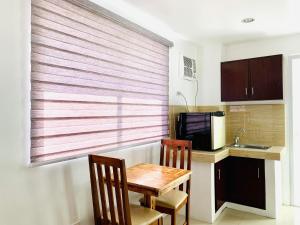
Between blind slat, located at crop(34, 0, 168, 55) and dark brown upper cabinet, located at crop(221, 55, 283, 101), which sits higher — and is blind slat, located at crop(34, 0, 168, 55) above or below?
above

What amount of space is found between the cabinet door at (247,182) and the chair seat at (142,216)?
164cm

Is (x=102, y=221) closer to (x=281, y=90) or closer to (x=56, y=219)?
(x=56, y=219)

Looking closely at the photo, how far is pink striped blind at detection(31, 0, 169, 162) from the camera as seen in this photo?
163cm

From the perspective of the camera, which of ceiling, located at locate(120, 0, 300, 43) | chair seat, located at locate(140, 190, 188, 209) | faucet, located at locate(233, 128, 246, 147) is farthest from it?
faucet, located at locate(233, 128, 246, 147)

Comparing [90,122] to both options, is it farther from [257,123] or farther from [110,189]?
[257,123]

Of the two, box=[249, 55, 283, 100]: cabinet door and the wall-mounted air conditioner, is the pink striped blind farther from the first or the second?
box=[249, 55, 283, 100]: cabinet door

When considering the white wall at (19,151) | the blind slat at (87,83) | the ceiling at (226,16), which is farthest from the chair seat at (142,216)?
the ceiling at (226,16)

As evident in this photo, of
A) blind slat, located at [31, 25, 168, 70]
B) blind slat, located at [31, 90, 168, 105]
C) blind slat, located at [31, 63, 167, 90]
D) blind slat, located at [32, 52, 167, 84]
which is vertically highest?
blind slat, located at [31, 25, 168, 70]

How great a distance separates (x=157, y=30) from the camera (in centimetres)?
289

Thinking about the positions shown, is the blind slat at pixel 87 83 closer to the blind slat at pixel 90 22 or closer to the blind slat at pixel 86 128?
the blind slat at pixel 86 128

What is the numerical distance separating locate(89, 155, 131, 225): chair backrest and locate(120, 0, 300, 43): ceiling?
1586 millimetres

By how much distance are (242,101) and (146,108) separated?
160 cm

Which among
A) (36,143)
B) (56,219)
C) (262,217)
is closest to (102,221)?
(56,219)

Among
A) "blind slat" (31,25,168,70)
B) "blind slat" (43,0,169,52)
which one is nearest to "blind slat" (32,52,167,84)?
"blind slat" (31,25,168,70)
